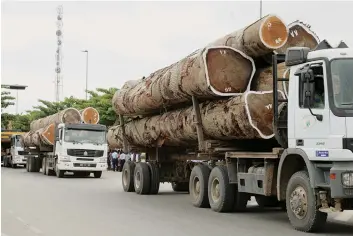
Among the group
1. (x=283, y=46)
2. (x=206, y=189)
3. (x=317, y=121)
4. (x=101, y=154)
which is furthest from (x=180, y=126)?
(x=101, y=154)

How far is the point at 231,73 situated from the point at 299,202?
3195mm

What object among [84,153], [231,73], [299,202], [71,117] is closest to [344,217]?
[299,202]

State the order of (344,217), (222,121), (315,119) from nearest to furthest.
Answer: (315,119), (222,121), (344,217)

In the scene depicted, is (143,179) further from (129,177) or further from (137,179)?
(129,177)

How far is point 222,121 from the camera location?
11.7m

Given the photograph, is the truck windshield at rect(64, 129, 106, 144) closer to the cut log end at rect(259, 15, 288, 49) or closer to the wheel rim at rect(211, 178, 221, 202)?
the wheel rim at rect(211, 178, 221, 202)

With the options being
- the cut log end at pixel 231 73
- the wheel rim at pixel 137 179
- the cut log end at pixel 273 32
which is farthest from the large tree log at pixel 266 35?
the wheel rim at pixel 137 179

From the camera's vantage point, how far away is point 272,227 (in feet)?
33.6

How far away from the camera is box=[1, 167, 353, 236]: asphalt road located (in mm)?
9664

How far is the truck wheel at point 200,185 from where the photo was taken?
13.2m

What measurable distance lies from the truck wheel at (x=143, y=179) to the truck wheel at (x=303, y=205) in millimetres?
8233

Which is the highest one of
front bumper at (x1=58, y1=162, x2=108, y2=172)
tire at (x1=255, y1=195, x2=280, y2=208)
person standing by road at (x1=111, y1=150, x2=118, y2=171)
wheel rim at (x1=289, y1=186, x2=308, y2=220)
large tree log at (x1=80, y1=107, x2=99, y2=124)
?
large tree log at (x1=80, y1=107, x2=99, y2=124)

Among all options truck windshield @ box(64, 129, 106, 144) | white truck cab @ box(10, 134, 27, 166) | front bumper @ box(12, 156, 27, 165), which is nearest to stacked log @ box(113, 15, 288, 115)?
truck windshield @ box(64, 129, 106, 144)

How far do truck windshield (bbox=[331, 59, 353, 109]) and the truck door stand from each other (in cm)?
14
